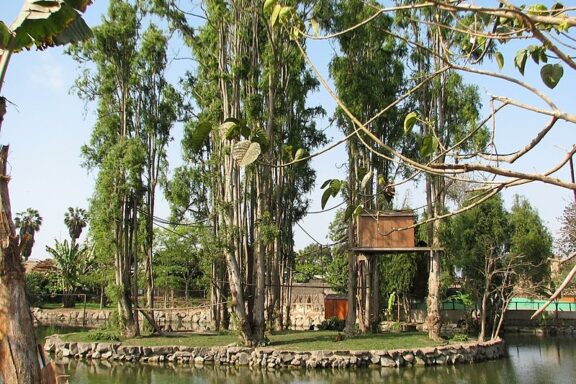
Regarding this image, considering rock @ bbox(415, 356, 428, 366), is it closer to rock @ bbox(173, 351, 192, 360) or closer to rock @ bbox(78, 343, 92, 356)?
rock @ bbox(173, 351, 192, 360)

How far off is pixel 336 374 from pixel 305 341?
99.7 inches

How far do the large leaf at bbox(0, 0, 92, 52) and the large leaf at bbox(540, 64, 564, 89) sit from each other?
2461 millimetres

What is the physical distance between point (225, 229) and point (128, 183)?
318cm

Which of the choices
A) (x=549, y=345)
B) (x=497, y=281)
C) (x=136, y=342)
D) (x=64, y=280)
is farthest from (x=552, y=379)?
(x=64, y=280)

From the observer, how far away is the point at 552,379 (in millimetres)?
12016

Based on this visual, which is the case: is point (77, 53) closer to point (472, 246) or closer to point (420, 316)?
point (472, 246)

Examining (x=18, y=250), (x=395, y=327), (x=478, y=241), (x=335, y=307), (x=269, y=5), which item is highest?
(x=478, y=241)

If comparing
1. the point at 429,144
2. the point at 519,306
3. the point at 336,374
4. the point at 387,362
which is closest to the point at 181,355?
the point at 336,374

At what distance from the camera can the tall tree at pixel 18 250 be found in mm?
3293

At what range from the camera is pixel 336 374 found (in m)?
12.7

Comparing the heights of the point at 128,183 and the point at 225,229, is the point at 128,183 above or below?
above

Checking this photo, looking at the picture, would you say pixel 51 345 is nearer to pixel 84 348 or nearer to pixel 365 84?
pixel 84 348

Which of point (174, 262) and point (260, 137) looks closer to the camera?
point (260, 137)

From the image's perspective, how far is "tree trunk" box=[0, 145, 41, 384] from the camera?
330cm
